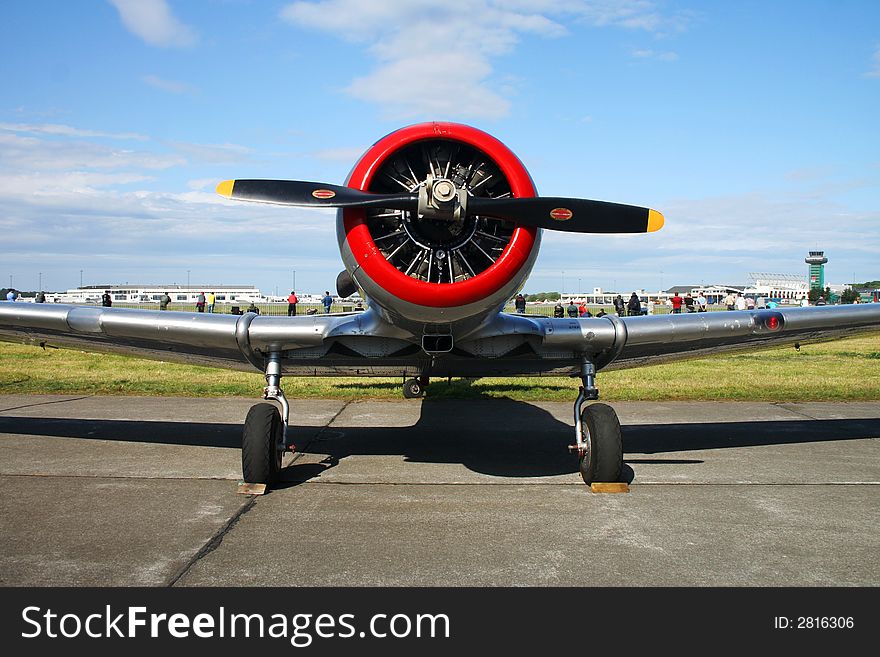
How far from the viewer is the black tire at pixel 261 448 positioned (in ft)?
20.9

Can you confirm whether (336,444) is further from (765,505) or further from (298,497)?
(765,505)

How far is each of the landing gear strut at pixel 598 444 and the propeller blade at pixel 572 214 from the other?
1699 mm

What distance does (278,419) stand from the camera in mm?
6738

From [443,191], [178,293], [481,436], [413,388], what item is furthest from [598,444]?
[178,293]

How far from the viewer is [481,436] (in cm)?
944

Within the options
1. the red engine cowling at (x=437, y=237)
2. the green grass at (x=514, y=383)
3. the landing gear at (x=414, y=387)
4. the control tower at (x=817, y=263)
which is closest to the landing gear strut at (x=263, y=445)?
the red engine cowling at (x=437, y=237)

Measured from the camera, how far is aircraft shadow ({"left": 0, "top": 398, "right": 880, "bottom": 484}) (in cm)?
792

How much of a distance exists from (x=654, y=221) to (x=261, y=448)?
4.03m

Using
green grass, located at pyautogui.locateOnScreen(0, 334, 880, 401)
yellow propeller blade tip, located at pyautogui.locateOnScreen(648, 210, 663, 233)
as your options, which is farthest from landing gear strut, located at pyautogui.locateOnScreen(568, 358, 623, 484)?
green grass, located at pyautogui.locateOnScreen(0, 334, 880, 401)

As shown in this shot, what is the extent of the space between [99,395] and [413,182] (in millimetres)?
9892

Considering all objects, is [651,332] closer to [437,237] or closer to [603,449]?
[603,449]

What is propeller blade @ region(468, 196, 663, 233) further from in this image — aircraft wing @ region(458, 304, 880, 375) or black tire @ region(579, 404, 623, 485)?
black tire @ region(579, 404, 623, 485)
